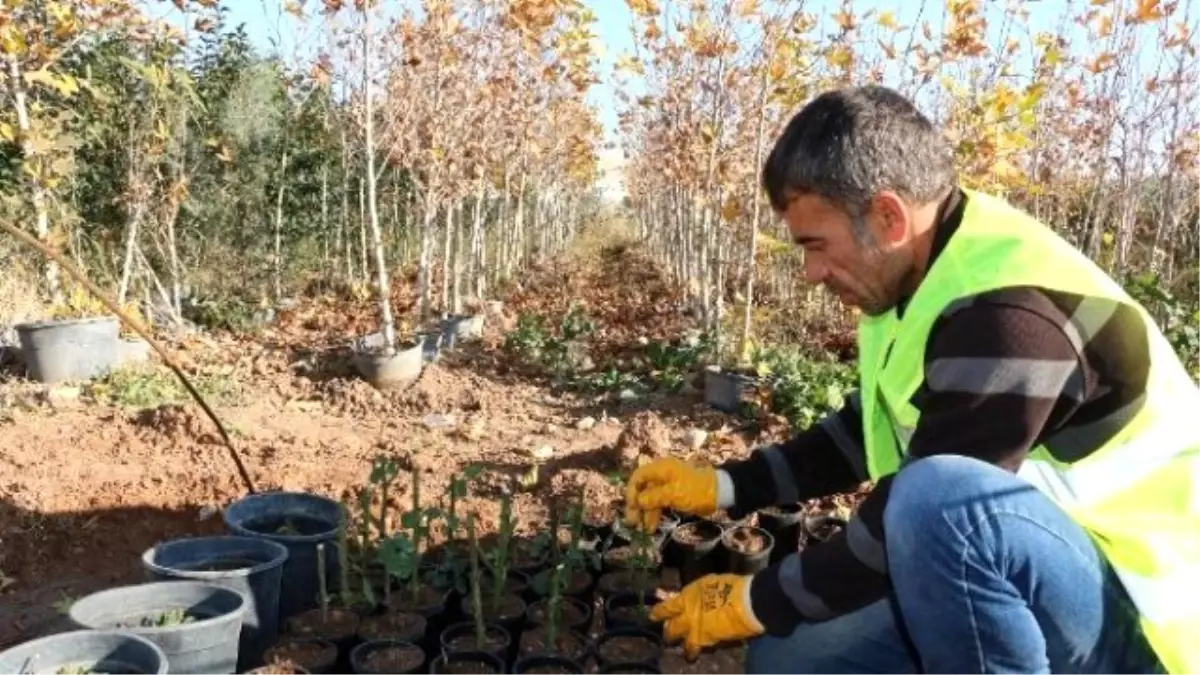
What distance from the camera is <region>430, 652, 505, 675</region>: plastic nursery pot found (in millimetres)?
2713

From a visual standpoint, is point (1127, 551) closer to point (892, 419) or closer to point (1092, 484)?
point (1092, 484)

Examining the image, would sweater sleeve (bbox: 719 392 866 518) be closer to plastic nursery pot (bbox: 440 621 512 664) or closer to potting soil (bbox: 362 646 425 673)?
plastic nursery pot (bbox: 440 621 512 664)

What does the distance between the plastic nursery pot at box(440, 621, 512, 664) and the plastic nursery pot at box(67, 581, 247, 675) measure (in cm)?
55

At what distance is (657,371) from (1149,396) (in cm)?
561

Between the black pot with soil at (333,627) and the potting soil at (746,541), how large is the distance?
1281 millimetres

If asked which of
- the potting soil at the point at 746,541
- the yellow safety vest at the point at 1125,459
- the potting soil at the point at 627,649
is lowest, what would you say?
the potting soil at the point at 627,649

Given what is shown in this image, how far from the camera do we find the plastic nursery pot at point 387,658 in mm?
2643

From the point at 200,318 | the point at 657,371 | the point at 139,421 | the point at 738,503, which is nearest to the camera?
the point at 738,503

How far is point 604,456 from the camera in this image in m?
4.45

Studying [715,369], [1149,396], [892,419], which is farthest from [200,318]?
[1149,396]

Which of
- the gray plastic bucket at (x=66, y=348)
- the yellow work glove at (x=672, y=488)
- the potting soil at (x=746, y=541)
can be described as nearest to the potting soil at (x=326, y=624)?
the yellow work glove at (x=672, y=488)

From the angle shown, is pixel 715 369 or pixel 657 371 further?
pixel 657 371

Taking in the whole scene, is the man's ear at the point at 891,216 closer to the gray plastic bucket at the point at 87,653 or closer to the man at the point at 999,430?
the man at the point at 999,430

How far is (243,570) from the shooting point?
2836 millimetres
